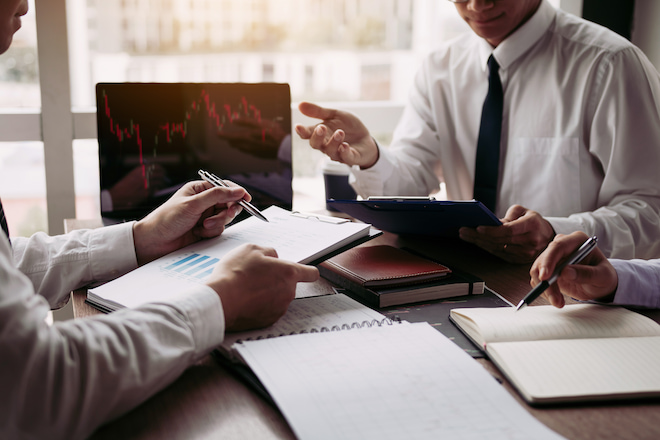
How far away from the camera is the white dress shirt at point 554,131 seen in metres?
1.53

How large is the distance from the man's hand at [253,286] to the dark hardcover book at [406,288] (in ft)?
0.44

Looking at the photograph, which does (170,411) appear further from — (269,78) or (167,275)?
(269,78)

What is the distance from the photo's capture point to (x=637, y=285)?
89cm

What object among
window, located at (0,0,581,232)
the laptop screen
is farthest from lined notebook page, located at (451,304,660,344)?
window, located at (0,0,581,232)

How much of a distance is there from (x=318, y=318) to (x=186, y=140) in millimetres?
813

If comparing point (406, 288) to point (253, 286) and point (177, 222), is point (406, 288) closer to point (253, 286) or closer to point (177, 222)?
point (253, 286)

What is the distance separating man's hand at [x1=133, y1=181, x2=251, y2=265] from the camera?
3.45ft

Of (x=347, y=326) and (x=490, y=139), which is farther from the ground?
(x=490, y=139)

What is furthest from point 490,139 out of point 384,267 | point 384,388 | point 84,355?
point 84,355

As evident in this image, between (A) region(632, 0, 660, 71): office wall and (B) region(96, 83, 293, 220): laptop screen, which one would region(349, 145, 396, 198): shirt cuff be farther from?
(A) region(632, 0, 660, 71): office wall

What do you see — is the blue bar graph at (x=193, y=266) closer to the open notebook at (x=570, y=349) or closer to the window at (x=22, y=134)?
the open notebook at (x=570, y=349)

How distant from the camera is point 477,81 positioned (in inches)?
73.0

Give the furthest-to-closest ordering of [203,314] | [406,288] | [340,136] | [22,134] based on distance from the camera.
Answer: [22,134], [340,136], [406,288], [203,314]

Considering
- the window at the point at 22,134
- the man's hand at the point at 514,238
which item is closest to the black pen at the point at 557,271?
the man's hand at the point at 514,238
